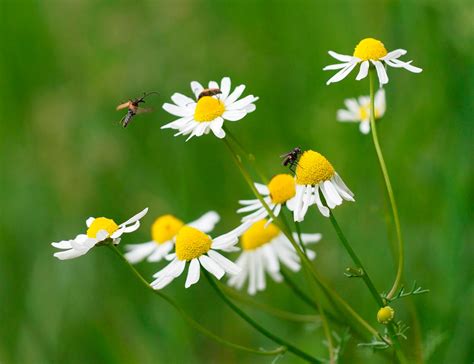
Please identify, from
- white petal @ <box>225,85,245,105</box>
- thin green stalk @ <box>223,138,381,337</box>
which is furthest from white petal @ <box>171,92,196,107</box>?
thin green stalk @ <box>223,138,381,337</box>

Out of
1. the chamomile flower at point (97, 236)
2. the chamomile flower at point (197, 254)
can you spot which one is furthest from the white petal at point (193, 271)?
the chamomile flower at point (97, 236)

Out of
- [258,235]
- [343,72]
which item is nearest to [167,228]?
[258,235]

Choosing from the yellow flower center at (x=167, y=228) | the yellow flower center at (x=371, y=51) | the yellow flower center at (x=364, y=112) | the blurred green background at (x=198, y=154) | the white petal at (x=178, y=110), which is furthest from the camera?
the blurred green background at (x=198, y=154)

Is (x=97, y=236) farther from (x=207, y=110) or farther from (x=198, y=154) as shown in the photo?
(x=198, y=154)

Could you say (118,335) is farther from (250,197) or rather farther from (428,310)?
(428,310)

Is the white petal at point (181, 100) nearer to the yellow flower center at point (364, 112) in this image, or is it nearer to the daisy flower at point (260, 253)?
the daisy flower at point (260, 253)

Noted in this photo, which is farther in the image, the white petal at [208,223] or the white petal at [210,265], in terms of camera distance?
the white petal at [208,223]

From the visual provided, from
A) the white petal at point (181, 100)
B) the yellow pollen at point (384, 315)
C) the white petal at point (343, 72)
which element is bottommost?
the yellow pollen at point (384, 315)
